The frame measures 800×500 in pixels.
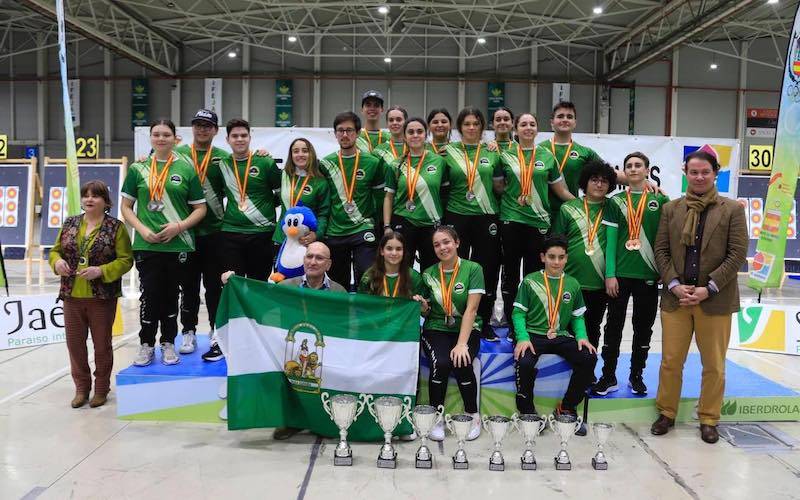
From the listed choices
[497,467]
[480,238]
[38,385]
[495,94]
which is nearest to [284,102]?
[495,94]

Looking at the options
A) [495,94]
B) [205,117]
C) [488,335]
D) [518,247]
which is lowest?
[488,335]

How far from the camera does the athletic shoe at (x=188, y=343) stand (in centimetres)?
453

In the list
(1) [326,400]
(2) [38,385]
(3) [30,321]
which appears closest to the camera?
(1) [326,400]

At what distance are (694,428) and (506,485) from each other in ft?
5.55

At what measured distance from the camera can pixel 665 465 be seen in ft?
11.1

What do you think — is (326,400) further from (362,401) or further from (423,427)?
(423,427)

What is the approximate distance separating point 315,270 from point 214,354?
1172 millimetres

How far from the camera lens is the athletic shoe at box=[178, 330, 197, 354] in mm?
4527

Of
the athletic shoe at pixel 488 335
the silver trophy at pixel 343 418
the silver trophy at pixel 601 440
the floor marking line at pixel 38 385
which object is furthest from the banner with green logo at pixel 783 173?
the floor marking line at pixel 38 385

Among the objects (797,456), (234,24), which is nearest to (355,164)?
(797,456)

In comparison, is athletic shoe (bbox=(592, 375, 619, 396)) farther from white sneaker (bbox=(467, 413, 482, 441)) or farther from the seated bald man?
the seated bald man

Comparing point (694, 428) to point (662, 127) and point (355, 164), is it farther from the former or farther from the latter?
point (662, 127)

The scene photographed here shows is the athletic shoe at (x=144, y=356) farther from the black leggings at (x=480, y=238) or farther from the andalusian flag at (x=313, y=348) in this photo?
the black leggings at (x=480, y=238)

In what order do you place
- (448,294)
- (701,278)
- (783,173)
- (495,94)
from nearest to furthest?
(701,278), (448,294), (783,173), (495,94)
